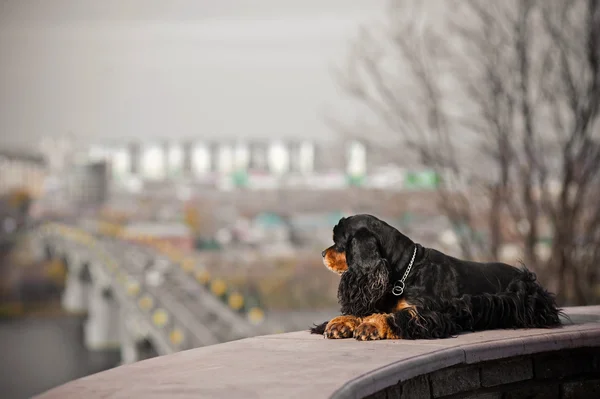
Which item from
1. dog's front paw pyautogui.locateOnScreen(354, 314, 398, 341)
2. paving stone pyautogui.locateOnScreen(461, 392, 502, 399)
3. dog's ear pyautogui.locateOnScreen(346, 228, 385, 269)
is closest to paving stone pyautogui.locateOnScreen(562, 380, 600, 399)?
paving stone pyautogui.locateOnScreen(461, 392, 502, 399)

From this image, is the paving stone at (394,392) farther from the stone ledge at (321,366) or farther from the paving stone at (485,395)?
the paving stone at (485,395)

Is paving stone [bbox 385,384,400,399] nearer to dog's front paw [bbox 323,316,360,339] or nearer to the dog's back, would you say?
dog's front paw [bbox 323,316,360,339]

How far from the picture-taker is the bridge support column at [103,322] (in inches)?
1527

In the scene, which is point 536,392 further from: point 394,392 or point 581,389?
point 394,392

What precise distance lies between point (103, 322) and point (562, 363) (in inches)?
1460

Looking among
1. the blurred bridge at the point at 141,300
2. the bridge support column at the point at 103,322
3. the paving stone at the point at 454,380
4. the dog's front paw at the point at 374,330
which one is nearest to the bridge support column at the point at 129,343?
the blurred bridge at the point at 141,300

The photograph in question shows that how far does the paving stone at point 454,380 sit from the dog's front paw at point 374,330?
0.86 feet

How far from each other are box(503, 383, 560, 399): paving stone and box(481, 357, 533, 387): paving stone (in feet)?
0.13

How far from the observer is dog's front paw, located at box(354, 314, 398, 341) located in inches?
132

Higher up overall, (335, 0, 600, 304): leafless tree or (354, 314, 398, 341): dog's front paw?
(335, 0, 600, 304): leafless tree

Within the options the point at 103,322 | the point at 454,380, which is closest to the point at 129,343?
the point at 103,322

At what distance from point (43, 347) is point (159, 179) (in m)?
32.3

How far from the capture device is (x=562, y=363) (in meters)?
3.56

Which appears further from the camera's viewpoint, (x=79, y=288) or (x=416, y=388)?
(x=79, y=288)
